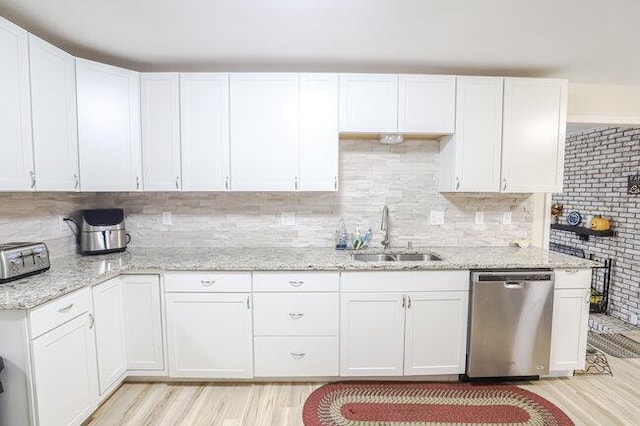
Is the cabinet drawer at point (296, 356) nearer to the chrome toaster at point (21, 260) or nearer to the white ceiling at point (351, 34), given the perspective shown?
the chrome toaster at point (21, 260)

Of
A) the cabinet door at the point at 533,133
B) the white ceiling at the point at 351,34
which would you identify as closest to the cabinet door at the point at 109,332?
the white ceiling at the point at 351,34

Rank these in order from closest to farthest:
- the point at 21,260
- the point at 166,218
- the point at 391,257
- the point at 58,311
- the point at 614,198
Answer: the point at 58,311 < the point at 21,260 < the point at 391,257 < the point at 166,218 < the point at 614,198

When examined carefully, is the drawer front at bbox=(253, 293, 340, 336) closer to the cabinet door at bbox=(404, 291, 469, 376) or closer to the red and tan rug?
the red and tan rug

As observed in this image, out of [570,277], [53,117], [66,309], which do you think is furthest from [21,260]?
[570,277]

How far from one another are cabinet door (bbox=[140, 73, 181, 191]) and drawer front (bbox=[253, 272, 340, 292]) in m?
1.06

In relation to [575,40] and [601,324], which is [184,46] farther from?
[601,324]

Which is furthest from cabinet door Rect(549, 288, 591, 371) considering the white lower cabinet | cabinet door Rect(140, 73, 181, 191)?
cabinet door Rect(140, 73, 181, 191)

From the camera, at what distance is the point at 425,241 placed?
284 centimetres

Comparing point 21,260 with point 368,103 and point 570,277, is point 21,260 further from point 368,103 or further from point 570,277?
point 570,277

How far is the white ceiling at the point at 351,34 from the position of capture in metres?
1.72

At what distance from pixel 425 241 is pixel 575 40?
70.7 inches

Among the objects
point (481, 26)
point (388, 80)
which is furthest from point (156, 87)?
point (481, 26)

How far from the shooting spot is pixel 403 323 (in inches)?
87.5

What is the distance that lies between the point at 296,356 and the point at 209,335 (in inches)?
25.7
